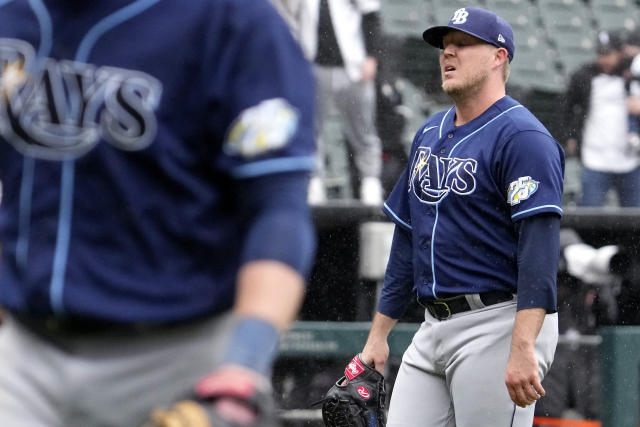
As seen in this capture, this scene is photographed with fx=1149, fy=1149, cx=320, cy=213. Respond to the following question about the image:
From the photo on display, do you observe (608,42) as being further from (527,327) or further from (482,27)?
(527,327)

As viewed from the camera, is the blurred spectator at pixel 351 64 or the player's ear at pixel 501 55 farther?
the blurred spectator at pixel 351 64

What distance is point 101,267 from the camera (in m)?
1.85

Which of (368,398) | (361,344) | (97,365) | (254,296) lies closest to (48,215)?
(97,365)

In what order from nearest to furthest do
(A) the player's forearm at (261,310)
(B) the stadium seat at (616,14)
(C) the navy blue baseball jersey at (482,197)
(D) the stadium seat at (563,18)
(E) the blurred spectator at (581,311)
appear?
(A) the player's forearm at (261,310) < (C) the navy blue baseball jersey at (482,197) < (E) the blurred spectator at (581,311) < (B) the stadium seat at (616,14) < (D) the stadium seat at (563,18)

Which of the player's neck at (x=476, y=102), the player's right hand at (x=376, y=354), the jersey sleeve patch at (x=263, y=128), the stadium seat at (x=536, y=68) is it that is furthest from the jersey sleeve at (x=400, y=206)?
the stadium seat at (x=536, y=68)

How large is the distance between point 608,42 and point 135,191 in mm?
5983

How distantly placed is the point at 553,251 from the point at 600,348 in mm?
2912

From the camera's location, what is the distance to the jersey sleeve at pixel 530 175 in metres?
3.71

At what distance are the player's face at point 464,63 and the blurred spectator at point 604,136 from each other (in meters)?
3.16

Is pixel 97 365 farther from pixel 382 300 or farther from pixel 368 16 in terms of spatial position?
pixel 368 16

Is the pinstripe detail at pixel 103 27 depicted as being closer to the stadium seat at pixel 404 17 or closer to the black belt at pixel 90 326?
the black belt at pixel 90 326

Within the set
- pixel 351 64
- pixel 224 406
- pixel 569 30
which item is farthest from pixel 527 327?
pixel 569 30

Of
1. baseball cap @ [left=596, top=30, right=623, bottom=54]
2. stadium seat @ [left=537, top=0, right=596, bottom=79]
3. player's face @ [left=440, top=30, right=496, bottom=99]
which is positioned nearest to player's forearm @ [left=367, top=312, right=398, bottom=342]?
player's face @ [left=440, top=30, right=496, bottom=99]

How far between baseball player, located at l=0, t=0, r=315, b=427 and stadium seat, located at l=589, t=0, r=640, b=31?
600 cm
